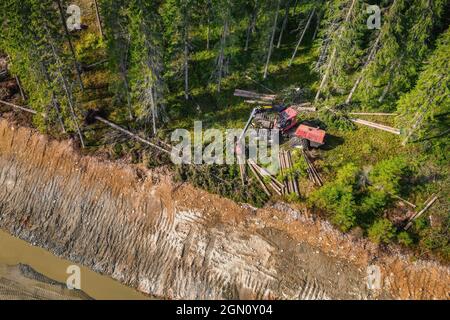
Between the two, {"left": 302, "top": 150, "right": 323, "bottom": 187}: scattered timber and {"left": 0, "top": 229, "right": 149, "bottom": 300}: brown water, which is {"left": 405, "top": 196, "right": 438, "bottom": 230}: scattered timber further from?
{"left": 0, "top": 229, "right": 149, "bottom": 300}: brown water

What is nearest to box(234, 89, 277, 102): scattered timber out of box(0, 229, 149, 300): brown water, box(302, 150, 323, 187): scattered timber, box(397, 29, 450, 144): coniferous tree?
box(302, 150, 323, 187): scattered timber

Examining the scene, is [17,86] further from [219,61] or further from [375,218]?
[375,218]

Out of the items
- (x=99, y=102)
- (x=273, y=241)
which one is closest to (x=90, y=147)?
(x=99, y=102)

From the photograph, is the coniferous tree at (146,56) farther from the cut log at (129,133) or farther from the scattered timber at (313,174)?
the scattered timber at (313,174)

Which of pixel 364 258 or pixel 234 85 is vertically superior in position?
pixel 234 85

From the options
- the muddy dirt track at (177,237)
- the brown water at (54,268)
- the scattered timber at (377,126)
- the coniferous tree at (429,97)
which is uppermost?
the coniferous tree at (429,97)

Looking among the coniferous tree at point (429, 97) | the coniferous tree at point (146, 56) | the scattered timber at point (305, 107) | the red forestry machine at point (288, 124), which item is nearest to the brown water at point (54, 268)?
the coniferous tree at point (146, 56)
